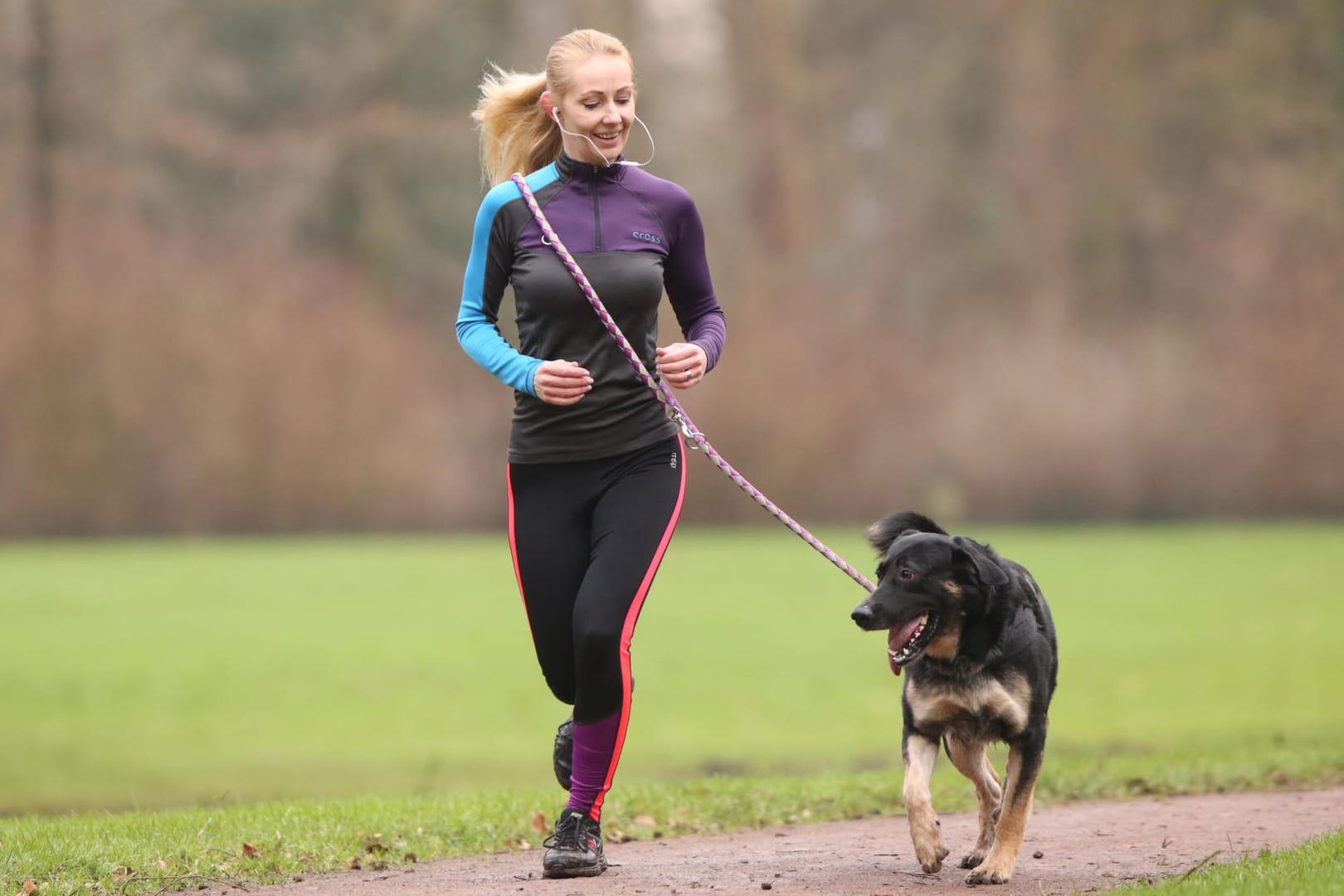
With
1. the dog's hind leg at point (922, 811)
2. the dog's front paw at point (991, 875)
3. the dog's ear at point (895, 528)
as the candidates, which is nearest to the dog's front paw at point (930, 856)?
the dog's hind leg at point (922, 811)

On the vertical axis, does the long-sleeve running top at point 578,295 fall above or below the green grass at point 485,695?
above

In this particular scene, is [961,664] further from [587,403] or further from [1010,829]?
[587,403]

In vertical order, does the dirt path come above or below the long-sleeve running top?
below

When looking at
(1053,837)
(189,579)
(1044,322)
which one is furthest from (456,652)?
(1044,322)

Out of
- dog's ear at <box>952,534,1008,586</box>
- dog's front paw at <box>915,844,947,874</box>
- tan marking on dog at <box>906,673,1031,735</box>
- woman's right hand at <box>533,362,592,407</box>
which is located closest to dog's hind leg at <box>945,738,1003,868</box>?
tan marking on dog at <box>906,673,1031,735</box>

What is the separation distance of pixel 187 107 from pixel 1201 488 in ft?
72.1

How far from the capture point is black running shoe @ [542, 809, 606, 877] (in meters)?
5.64

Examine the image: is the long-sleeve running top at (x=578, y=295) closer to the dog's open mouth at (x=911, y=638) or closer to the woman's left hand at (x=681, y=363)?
the woman's left hand at (x=681, y=363)

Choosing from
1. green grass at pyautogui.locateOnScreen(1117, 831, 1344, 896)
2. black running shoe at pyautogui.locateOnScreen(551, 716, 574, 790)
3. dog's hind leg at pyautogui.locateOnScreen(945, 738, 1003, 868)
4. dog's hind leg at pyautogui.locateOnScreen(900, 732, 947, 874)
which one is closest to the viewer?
green grass at pyautogui.locateOnScreen(1117, 831, 1344, 896)

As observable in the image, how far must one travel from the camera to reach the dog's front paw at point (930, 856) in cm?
556

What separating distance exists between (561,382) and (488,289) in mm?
574

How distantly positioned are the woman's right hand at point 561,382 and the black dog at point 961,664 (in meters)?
1.10

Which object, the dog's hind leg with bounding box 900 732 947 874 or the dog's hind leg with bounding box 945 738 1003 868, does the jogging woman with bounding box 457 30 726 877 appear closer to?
the dog's hind leg with bounding box 900 732 947 874

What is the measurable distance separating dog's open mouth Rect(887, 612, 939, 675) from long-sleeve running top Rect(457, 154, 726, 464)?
39.6 inches
